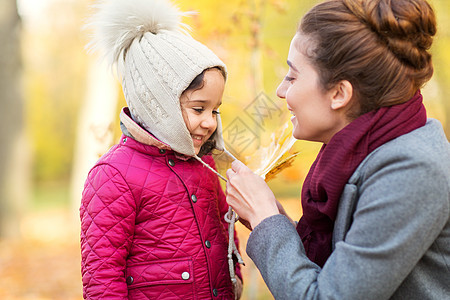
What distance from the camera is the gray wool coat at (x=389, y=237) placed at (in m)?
1.49

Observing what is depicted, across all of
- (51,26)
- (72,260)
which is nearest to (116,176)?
(72,260)

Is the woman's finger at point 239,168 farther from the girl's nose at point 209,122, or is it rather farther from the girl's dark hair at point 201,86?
the girl's dark hair at point 201,86

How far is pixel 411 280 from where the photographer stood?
1622 mm

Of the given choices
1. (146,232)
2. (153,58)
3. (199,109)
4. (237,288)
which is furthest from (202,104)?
(237,288)

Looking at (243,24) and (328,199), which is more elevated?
(243,24)

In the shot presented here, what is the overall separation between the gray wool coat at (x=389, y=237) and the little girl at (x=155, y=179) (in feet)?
1.46

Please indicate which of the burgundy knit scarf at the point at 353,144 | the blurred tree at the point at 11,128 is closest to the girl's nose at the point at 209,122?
the burgundy knit scarf at the point at 353,144

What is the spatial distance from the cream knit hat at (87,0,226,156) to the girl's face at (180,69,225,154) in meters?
0.05

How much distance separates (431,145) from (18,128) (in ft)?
28.2

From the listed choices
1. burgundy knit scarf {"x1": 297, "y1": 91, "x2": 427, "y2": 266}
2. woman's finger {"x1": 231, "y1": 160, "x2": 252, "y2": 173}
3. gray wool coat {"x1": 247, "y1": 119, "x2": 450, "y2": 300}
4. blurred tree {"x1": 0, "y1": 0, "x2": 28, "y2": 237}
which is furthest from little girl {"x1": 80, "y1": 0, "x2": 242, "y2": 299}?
blurred tree {"x1": 0, "y1": 0, "x2": 28, "y2": 237}

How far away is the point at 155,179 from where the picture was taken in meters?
2.00

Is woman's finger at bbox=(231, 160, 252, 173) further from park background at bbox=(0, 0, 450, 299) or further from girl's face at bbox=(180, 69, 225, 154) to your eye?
park background at bbox=(0, 0, 450, 299)

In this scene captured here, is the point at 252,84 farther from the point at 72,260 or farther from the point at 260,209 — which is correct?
the point at 72,260

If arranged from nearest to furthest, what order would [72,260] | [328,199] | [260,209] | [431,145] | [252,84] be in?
1. [431,145]
2. [328,199]
3. [260,209]
4. [252,84]
5. [72,260]
